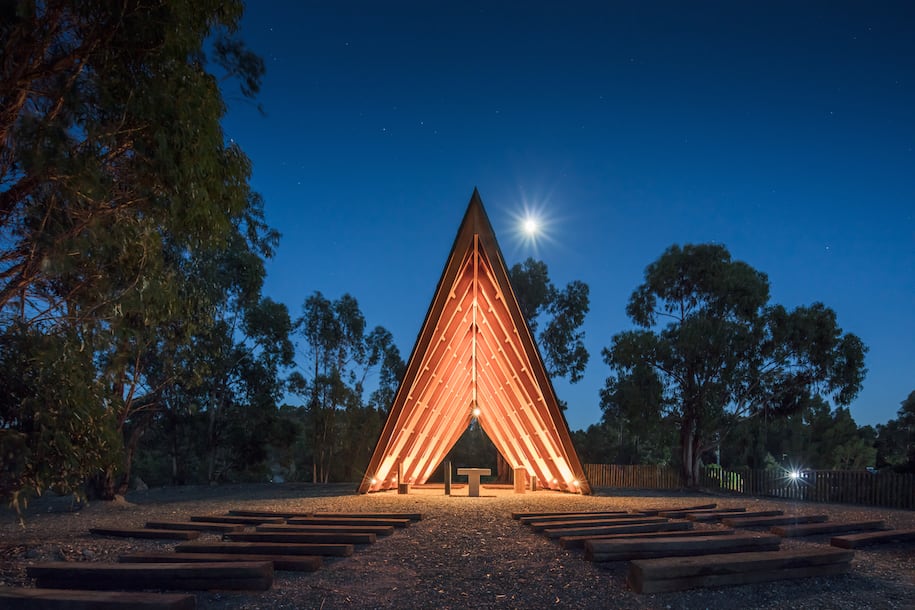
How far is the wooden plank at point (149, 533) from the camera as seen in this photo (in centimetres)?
821

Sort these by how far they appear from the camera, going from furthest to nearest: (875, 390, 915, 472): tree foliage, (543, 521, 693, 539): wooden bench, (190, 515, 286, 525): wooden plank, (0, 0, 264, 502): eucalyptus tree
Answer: (875, 390, 915, 472): tree foliage
(190, 515, 286, 525): wooden plank
(543, 521, 693, 539): wooden bench
(0, 0, 264, 502): eucalyptus tree

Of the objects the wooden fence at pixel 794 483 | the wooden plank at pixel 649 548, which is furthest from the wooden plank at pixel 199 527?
the wooden fence at pixel 794 483

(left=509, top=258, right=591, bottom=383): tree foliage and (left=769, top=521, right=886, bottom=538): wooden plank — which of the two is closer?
(left=769, top=521, right=886, bottom=538): wooden plank

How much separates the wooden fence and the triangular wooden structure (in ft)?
13.1

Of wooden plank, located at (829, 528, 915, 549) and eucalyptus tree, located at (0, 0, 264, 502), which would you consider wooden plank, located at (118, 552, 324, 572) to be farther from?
wooden plank, located at (829, 528, 915, 549)

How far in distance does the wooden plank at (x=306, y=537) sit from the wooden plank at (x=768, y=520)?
6.56m

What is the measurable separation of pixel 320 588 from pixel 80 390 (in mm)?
3502

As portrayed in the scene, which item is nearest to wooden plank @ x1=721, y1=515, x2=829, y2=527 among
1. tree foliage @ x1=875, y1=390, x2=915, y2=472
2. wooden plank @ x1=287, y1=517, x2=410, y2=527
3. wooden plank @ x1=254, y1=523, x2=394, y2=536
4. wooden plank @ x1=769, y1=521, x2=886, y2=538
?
wooden plank @ x1=769, y1=521, x2=886, y2=538

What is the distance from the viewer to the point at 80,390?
624 centimetres

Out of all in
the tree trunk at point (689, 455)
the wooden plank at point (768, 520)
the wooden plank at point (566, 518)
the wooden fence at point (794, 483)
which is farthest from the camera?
the tree trunk at point (689, 455)

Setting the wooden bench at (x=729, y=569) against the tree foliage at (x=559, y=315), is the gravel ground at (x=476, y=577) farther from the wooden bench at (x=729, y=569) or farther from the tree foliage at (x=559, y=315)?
the tree foliage at (x=559, y=315)

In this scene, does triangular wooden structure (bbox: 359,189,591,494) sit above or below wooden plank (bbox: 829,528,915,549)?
above

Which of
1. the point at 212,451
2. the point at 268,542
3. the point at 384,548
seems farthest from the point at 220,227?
the point at 212,451

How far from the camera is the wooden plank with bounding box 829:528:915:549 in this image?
24.7 ft
